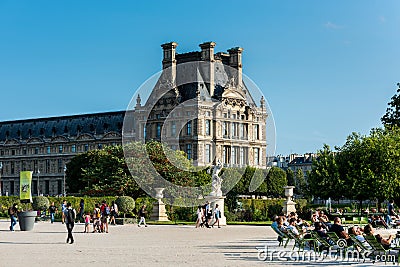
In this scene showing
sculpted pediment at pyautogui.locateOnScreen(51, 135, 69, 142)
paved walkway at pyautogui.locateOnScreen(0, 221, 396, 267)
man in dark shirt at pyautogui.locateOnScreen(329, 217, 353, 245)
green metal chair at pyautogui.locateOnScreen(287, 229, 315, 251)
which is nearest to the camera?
paved walkway at pyautogui.locateOnScreen(0, 221, 396, 267)

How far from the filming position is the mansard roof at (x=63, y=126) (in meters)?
104

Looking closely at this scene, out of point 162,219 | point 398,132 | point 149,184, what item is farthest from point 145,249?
point 149,184

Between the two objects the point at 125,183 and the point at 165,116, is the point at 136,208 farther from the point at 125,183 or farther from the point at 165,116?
the point at 165,116

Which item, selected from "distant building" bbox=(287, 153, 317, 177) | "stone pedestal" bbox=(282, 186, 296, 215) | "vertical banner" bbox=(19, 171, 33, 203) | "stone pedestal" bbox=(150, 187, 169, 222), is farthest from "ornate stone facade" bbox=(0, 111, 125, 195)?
"stone pedestal" bbox=(282, 186, 296, 215)

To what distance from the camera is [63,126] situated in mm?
109812

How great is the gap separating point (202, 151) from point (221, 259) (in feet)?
236

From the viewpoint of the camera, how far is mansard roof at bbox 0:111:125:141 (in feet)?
341

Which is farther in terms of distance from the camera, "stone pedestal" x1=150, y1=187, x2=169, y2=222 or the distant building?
the distant building

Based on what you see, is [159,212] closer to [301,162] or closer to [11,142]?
[11,142]

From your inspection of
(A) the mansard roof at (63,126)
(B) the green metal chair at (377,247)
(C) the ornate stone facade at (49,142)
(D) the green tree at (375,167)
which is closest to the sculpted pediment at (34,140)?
(C) the ornate stone facade at (49,142)

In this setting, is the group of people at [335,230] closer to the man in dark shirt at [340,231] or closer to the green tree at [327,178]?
the man in dark shirt at [340,231]

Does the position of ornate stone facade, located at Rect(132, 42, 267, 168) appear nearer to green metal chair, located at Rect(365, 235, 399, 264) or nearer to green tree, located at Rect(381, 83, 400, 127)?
green tree, located at Rect(381, 83, 400, 127)

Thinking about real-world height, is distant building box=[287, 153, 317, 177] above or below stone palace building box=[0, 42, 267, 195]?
below

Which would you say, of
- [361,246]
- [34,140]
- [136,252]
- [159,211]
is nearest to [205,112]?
[34,140]
